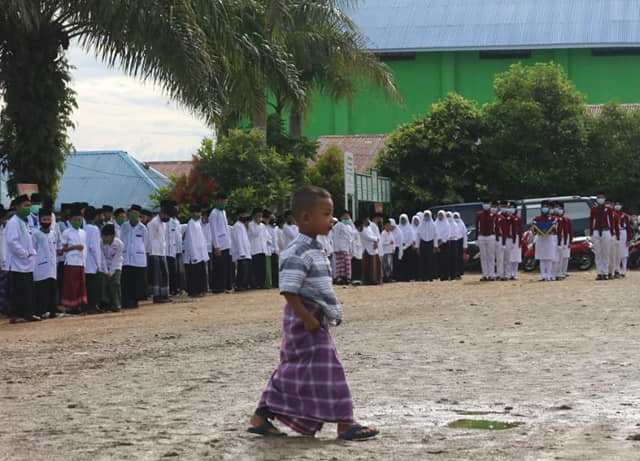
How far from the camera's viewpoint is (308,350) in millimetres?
7570

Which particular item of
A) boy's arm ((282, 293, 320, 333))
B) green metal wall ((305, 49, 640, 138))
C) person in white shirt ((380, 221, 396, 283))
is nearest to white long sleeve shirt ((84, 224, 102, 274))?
person in white shirt ((380, 221, 396, 283))

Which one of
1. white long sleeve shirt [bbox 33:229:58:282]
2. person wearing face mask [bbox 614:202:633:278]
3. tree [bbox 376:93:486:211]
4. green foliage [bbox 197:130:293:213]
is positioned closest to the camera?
white long sleeve shirt [bbox 33:229:58:282]

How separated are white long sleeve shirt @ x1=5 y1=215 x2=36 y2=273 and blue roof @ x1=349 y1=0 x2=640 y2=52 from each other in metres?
37.9

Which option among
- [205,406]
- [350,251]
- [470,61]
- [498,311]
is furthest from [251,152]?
[470,61]

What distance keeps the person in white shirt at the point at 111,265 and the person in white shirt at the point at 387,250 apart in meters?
11.3

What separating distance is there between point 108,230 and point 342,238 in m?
9.39

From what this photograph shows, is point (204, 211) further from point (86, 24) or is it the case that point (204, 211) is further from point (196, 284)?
point (86, 24)

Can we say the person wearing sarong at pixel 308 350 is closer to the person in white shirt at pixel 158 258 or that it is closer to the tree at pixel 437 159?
the person in white shirt at pixel 158 258

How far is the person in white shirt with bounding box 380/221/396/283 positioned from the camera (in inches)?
1235

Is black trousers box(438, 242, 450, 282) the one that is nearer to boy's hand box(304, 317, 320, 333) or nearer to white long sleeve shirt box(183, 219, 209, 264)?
white long sleeve shirt box(183, 219, 209, 264)

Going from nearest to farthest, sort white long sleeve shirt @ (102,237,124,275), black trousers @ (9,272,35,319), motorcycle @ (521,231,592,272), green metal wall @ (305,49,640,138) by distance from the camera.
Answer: black trousers @ (9,272,35,319) → white long sleeve shirt @ (102,237,124,275) → motorcycle @ (521,231,592,272) → green metal wall @ (305,49,640,138)

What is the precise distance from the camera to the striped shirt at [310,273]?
24.9 ft

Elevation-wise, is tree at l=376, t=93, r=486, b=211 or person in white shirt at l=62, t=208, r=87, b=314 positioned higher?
tree at l=376, t=93, r=486, b=211

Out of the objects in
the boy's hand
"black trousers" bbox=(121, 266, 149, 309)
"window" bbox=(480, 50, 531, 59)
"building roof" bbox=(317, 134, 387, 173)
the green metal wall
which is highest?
"window" bbox=(480, 50, 531, 59)
